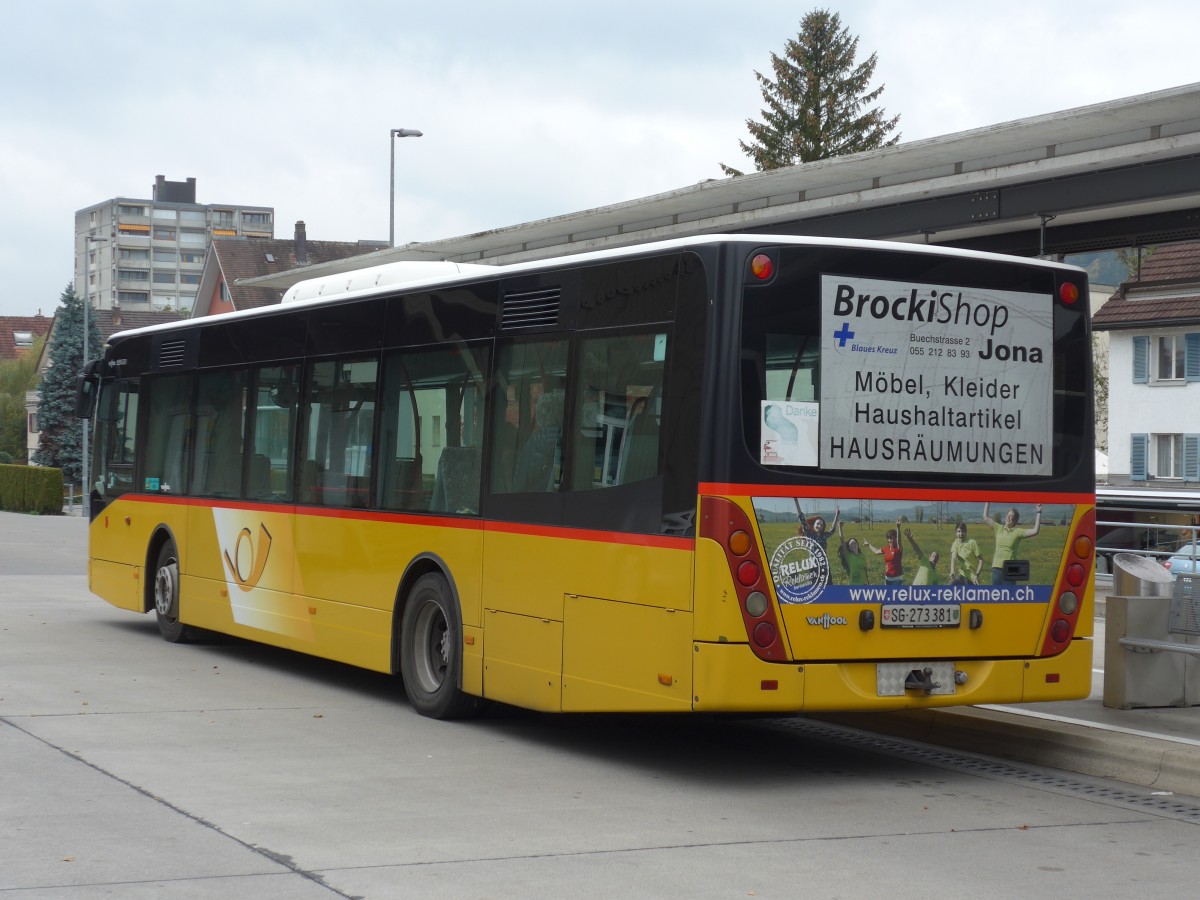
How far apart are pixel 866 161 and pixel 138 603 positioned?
8.16 meters

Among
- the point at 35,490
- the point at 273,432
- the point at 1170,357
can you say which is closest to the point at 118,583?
the point at 273,432

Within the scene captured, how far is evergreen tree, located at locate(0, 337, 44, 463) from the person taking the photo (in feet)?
313

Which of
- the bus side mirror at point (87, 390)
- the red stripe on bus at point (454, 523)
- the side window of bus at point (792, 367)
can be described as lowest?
the red stripe on bus at point (454, 523)

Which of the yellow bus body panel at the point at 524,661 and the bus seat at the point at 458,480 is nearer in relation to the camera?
the yellow bus body panel at the point at 524,661

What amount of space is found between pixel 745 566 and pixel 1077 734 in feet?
8.89

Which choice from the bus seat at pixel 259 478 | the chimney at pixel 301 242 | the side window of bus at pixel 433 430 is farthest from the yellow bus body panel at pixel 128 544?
the chimney at pixel 301 242

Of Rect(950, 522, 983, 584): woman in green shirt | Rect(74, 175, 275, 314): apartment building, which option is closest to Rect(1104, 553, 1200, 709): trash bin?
Rect(950, 522, 983, 584): woman in green shirt

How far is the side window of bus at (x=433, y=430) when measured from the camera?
35.4 ft

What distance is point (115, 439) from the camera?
16953 millimetres

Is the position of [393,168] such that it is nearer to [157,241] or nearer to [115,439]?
[115,439]

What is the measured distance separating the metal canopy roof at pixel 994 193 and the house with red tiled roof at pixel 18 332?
13033 cm

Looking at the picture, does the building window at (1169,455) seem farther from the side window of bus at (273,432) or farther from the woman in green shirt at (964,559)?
the woman in green shirt at (964,559)

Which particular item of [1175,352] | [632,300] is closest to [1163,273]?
[1175,352]

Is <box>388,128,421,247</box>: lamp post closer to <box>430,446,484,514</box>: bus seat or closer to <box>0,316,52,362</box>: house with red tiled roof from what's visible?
<box>430,446,484,514</box>: bus seat
